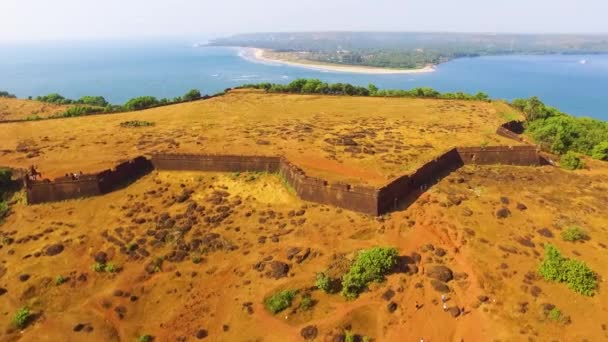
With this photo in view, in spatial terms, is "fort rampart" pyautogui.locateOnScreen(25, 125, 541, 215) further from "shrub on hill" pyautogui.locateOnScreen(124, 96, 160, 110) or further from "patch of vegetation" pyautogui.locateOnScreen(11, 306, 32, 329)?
"shrub on hill" pyautogui.locateOnScreen(124, 96, 160, 110)

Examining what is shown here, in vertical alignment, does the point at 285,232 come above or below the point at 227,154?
below

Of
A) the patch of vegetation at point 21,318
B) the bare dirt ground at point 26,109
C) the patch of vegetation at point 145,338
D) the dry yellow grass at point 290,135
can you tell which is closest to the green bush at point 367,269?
the dry yellow grass at point 290,135

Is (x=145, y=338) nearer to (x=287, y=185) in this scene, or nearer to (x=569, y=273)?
(x=287, y=185)

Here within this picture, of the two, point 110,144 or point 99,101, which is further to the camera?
point 99,101

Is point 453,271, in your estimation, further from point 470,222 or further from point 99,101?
point 99,101

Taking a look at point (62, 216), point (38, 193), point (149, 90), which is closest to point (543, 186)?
point (62, 216)

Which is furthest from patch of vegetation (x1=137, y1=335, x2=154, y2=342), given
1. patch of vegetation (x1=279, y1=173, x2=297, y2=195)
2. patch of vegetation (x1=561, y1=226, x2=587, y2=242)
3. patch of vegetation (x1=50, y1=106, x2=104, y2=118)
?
patch of vegetation (x1=50, y1=106, x2=104, y2=118)

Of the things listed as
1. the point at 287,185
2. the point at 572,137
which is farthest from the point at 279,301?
the point at 572,137
